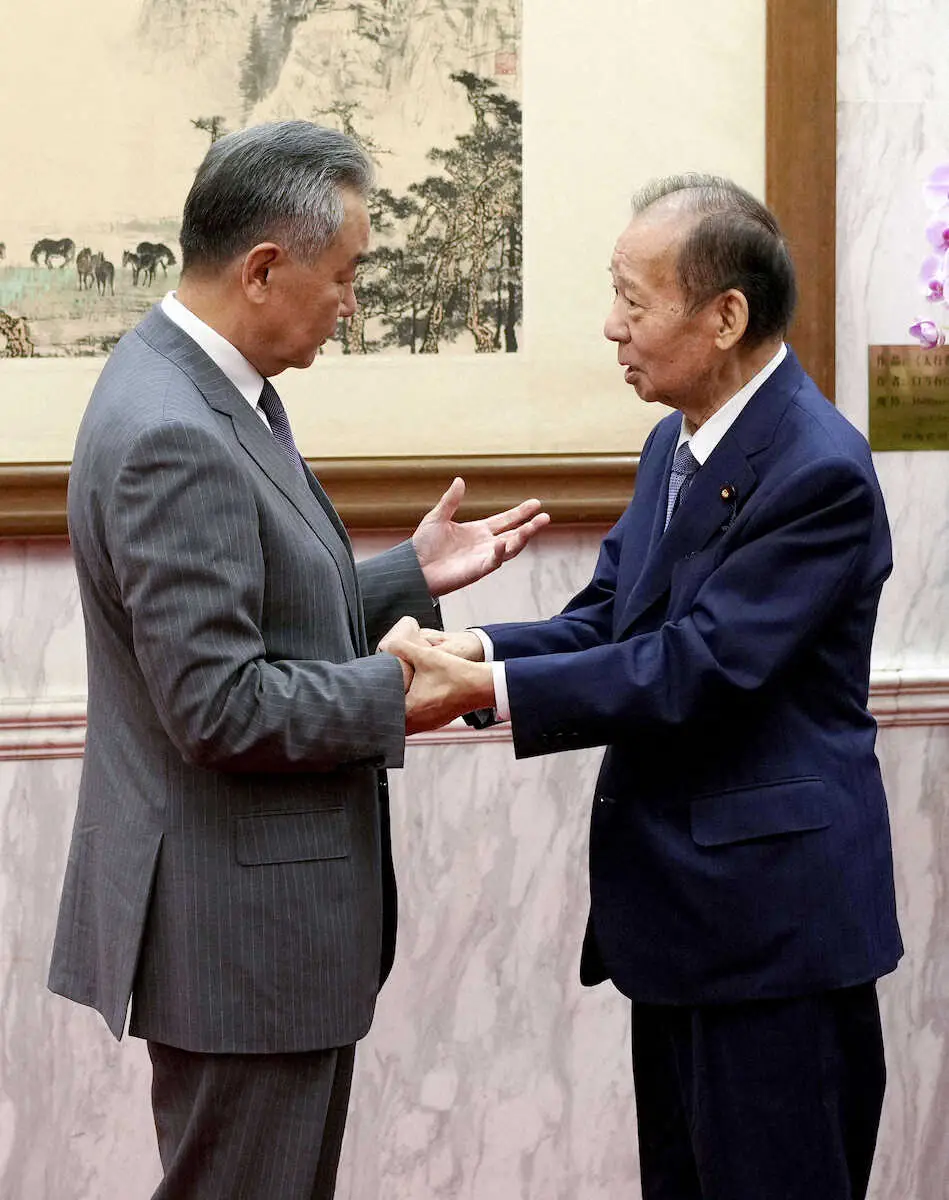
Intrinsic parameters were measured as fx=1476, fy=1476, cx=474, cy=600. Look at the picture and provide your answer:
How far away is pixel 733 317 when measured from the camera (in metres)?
1.98

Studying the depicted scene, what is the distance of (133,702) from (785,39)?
183 centimetres

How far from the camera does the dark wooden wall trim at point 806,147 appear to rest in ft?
9.11

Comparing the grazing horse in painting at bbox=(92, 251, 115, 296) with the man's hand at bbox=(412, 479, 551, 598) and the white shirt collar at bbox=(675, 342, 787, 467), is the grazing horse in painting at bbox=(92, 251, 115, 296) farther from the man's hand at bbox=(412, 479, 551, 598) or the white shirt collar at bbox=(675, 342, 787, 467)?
the white shirt collar at bbox=(675, 342, 787, 467)

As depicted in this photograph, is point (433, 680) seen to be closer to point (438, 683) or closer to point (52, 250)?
point (438, 683)

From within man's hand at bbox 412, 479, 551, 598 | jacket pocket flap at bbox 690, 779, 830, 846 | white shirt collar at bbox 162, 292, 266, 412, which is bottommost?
jacket pocket flap at bbox 690, 779, 830, 846

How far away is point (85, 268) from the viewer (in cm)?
271

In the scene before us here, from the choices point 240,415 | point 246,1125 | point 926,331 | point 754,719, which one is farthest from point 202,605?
point 926,331

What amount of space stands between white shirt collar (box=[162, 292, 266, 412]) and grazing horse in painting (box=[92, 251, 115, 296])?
926mm

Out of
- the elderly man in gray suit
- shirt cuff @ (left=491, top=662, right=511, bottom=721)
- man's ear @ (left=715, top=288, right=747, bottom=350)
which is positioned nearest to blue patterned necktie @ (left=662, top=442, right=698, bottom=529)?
man's ear @ (left=715, top=288, right=747, bottom=350)

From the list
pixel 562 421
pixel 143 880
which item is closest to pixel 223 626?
pixel 143 880

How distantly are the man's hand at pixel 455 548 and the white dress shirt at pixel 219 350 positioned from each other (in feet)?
1.67

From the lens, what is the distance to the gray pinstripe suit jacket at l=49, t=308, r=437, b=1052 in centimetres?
164

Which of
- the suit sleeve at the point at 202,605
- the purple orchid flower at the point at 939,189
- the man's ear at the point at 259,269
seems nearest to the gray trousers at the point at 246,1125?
the suit sleeve at the point at 202,605

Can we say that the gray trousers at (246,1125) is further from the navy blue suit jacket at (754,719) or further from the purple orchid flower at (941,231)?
the purple orchid flower at (941,231)
